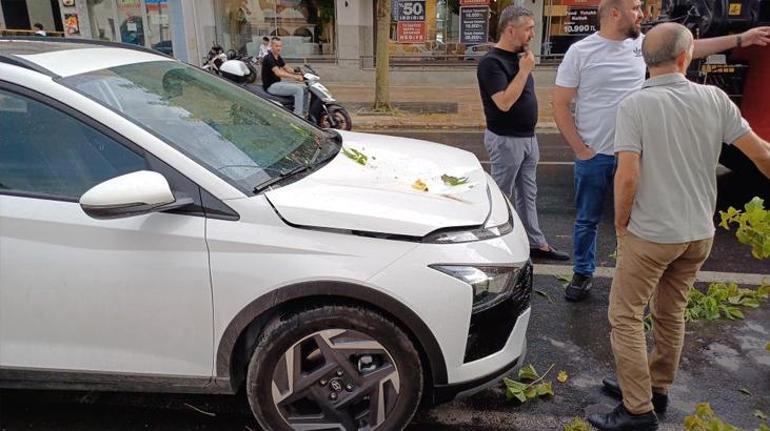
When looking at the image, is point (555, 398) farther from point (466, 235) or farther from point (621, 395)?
point (466, 235)

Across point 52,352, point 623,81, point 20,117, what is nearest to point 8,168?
point 20,117

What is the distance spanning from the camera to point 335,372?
2324mm

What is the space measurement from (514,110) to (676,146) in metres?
1.87

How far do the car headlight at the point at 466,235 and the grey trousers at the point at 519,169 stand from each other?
5.65 ft

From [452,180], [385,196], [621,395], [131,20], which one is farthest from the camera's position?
[131,20]

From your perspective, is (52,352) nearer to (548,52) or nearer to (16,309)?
(16,309)

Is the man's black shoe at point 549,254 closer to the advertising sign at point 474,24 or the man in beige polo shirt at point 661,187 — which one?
the man in beige polo shirt at point 661,187

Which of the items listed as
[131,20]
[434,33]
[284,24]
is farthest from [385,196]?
[131,20]

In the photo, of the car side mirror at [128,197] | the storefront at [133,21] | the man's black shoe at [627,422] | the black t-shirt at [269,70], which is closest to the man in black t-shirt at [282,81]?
the black t-shirt at [269,70]

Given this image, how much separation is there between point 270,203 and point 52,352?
1.08 metres

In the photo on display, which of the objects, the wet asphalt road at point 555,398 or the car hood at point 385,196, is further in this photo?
the wet asphalt road at point 555,398

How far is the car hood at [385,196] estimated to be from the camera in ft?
7.34

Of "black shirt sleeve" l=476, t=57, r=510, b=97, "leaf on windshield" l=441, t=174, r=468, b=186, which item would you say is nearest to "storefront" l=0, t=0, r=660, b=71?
"black shirt sleeve" l=476, t=57, r=510, b=97

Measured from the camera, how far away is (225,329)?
2.26 metres
